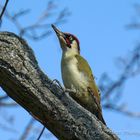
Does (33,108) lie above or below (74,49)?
below

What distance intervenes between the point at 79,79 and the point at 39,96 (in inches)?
56.7

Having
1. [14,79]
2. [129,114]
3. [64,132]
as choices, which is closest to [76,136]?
[64,132]

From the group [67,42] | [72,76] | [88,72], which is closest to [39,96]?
[72,76]

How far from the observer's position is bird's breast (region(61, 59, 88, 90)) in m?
3.84

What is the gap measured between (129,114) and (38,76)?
17.2ft

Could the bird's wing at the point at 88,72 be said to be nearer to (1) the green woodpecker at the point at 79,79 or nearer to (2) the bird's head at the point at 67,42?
(1) the green woodpecker at the point at 79,79

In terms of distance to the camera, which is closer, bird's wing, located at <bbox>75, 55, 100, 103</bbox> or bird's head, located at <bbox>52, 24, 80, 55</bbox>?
bird's wing, located at <bbox>75, 55, 100, 103</bbox>

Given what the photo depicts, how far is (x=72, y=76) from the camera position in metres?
3.86

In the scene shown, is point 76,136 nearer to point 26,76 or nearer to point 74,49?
point 26,76

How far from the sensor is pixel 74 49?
4.32 meters

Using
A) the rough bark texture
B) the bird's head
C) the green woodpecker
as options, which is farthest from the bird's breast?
the rough bark texture

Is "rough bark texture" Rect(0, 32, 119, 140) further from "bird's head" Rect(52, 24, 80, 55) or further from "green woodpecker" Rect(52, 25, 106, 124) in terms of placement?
"bird's head" Rect(52, 24, 80, 55)

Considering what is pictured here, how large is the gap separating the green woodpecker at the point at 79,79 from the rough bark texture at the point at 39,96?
101 cm

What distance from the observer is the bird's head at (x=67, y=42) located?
13.8 ft
